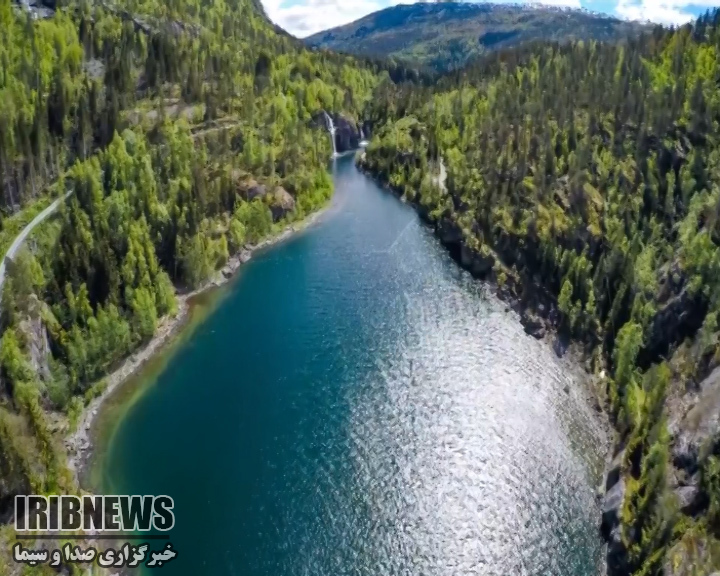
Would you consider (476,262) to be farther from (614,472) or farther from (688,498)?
(688,498)

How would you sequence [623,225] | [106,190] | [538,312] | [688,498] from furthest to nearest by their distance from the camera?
1. [106,190]
2. [623,225]
3. [538,312]
4. [688,498]

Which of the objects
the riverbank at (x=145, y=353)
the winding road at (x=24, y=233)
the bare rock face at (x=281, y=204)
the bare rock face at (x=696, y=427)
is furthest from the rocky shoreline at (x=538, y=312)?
the winding road at (x=24, y=233)

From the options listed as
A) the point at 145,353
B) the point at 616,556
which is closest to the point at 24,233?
the point at 145,353

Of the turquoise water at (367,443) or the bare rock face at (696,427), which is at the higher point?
the bare rock face at (696,427)

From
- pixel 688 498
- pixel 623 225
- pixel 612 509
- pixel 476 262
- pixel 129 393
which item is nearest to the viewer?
pixel 688 498

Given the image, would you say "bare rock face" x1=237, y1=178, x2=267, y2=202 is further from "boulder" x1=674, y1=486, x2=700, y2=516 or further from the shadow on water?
"boulder" x1=674, y1=486, x2=700, y2=516

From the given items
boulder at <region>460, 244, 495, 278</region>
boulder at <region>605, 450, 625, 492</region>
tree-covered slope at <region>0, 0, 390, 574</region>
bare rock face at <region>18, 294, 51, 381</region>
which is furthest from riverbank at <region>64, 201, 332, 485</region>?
boulder at <region>605, 450, 625, 492</region>

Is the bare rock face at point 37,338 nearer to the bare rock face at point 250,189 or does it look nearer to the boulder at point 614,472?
the bare rock face at point 250,189
